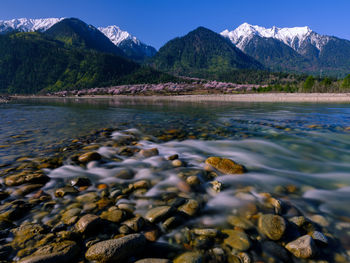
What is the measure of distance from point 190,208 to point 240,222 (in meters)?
0.98

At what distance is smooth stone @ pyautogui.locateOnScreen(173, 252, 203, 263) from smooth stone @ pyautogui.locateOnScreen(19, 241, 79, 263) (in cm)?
148

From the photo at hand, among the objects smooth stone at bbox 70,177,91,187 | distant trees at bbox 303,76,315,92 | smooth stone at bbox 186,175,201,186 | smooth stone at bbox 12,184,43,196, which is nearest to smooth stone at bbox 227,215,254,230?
smooth stone at bbox 186,175,201,186

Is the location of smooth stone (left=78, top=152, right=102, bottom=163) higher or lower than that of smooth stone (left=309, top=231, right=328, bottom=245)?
higher

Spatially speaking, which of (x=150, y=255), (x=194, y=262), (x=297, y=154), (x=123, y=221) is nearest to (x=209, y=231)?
(x=194, y=262)

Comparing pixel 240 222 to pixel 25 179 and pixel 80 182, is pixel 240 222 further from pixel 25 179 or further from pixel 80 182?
pixel 25 179

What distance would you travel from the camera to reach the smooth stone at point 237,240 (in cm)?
288

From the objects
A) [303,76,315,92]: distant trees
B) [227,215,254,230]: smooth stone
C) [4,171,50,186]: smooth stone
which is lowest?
[227,215,254,230]: smooth stone

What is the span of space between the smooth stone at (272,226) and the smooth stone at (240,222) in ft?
0.60

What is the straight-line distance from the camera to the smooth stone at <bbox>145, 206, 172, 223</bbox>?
11.5ft

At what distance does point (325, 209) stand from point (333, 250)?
135 cm

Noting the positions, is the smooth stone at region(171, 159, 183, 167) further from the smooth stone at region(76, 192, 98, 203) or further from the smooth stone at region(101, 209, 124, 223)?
the smooth stone at region(101, 209, 124, 223)

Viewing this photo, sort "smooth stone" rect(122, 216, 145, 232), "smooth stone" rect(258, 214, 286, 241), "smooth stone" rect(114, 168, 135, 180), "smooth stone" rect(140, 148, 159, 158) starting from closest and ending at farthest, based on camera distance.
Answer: "smooth stone" rect(258, 214, 286, 241)
"smooth stone" rect(122, 216, 145, 232)
"smooth stone" rect(114, 168, 135, 180)
"smooth stone" rect(140, 148, 159, 158)

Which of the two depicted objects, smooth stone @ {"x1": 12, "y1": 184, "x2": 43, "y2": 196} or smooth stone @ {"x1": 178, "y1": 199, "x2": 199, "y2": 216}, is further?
smooth stone @ {"x1": 12, "y1": 184, "x2": 43, "y2": 196}

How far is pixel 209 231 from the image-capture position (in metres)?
3.15
